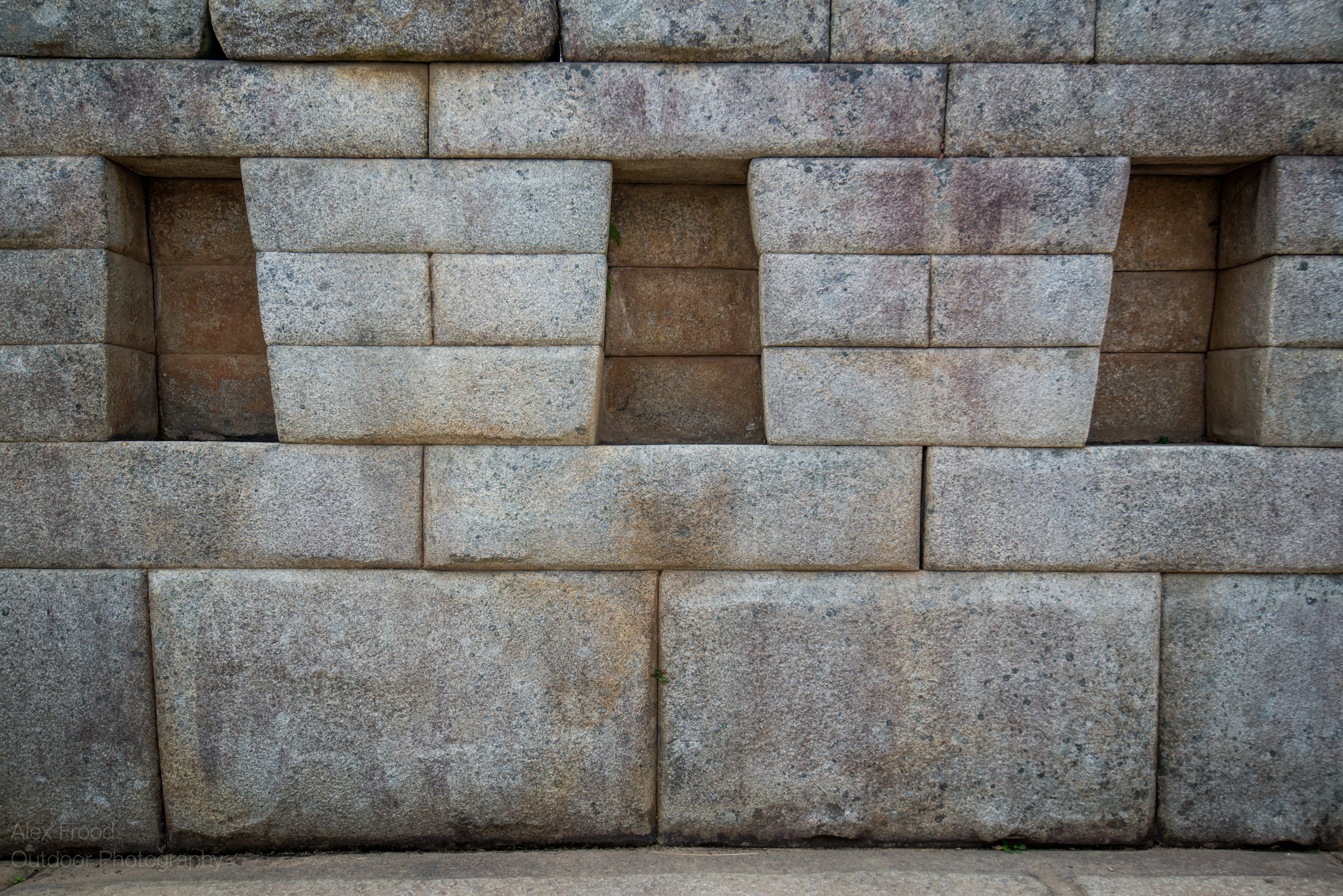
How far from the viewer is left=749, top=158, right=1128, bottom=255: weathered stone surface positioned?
2.59m

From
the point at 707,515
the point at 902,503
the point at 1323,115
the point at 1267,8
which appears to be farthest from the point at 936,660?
the point at 1267,8

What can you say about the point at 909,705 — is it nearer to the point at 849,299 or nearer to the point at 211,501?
the point at 849,299

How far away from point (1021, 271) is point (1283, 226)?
1039mm

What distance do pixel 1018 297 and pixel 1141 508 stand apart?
98cm

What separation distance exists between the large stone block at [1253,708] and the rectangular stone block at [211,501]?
3.18 metres

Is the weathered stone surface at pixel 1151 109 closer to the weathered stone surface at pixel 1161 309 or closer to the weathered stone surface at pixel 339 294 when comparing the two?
the weathered stone surface at pixel 1161 309

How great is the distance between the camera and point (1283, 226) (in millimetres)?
2604

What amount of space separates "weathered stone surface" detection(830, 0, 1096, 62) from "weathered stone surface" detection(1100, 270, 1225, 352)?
3.27ft

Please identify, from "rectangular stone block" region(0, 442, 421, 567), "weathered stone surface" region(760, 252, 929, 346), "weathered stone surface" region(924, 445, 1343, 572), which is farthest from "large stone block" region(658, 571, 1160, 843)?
"rectangular stone block" region(0, 442, 421, 567)

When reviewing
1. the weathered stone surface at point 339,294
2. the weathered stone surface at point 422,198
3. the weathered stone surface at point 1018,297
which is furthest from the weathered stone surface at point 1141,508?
the weathered stone surface at point 339,294

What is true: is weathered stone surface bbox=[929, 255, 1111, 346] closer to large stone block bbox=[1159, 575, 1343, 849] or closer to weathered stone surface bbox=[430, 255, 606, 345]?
large stone block bbox=[1159, 575, 1343, 849]

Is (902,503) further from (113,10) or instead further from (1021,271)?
(113,10)

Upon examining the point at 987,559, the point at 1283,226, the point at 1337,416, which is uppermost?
the point at 1283,226

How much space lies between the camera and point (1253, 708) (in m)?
2.70
